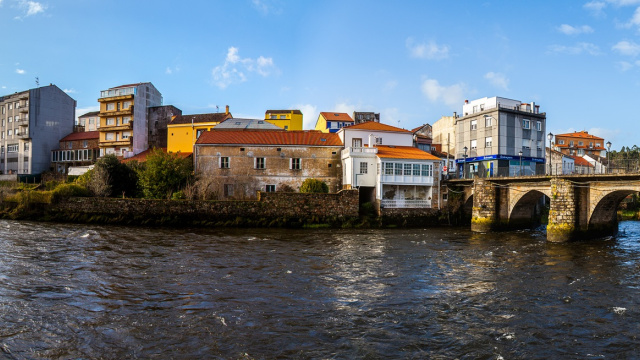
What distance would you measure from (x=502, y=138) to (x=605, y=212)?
22169mm

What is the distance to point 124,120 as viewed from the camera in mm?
64812

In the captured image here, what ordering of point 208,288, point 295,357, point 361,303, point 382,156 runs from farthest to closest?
1. point 382,156
2. point 208,288
3. point 361,303
4. point 295,357

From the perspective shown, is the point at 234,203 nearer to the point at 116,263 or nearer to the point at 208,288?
the point at 116,263

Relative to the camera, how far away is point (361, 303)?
45.8ft

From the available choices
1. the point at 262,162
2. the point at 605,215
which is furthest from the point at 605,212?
the point at 262,162

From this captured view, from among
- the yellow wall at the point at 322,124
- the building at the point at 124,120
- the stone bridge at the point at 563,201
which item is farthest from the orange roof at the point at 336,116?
the stone bridge at the point at 563,201

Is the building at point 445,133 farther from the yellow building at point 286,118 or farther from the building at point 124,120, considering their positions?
the building at point 124,120

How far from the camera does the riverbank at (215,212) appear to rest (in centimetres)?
3672

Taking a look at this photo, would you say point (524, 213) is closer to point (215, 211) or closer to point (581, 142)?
point (215, 211)

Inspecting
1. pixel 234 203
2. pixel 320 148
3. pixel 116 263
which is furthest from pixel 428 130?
pixel 116 263

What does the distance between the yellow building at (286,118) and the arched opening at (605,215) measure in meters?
52.7

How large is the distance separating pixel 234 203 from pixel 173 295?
23.1 metres

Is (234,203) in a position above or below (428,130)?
below

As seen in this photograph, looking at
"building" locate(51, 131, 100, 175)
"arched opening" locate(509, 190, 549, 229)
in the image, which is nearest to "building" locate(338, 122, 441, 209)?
"arched opening" locate(509, 190, 549, 229)
